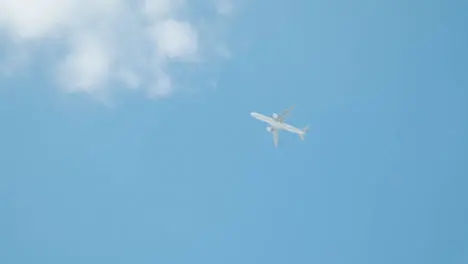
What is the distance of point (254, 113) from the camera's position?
93.7m

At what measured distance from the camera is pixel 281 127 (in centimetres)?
9688

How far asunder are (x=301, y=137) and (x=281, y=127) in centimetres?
442

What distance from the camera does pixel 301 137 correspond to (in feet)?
309

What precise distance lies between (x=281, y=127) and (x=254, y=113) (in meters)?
6.23

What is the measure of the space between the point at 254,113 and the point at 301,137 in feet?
29.4
